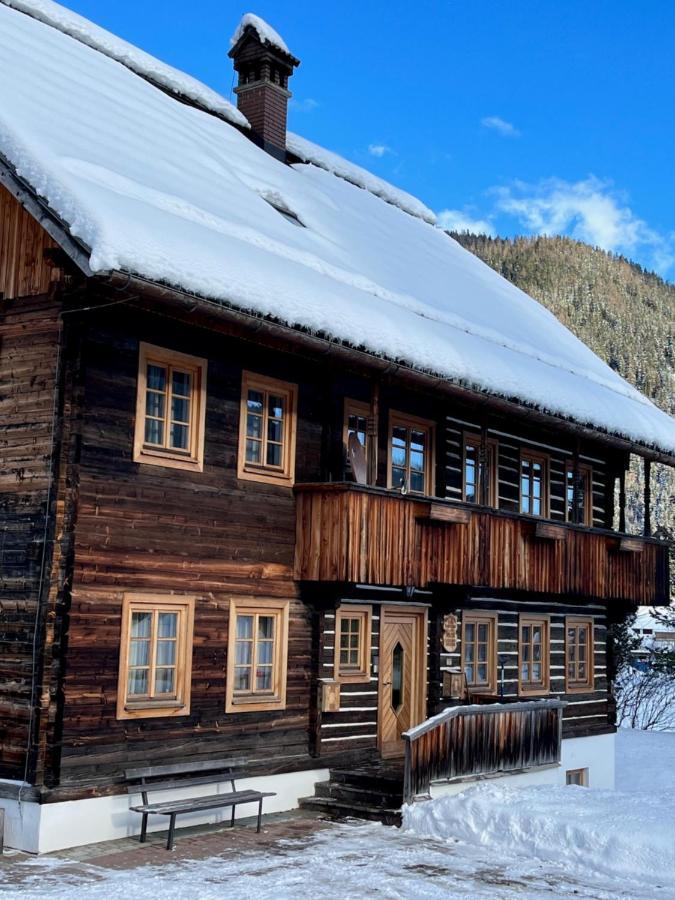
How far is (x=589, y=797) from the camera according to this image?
14547 mm

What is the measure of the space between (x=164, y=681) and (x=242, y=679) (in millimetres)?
1452

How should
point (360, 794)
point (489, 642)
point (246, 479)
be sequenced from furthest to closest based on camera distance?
1. point (489, 642)
2. point (360, 794)
3. point (246, 479)

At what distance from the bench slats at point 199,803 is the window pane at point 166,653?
1570mm

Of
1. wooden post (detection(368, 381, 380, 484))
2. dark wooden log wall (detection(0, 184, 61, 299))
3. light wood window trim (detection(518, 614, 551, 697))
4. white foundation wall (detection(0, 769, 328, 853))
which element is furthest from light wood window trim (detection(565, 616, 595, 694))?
dark wooden log wall (detection(0, 184, 61, 299))

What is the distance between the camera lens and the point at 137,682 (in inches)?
522

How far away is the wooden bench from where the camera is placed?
12.3 metres

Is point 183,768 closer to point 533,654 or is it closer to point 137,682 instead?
point 137,682

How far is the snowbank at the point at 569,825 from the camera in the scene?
11.9 meters

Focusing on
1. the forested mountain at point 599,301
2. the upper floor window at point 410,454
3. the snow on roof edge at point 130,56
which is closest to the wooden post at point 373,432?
the upper floor window at point 410,454

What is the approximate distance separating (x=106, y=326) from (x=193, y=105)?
1016 cm

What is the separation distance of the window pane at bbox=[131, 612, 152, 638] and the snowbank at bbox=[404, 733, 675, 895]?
3941 millimetres

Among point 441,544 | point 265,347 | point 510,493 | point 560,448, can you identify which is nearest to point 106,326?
point 265,347

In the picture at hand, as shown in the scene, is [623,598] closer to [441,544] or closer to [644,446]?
[644,446]

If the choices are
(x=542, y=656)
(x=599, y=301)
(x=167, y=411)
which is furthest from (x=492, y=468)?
(x=599, y=301)
